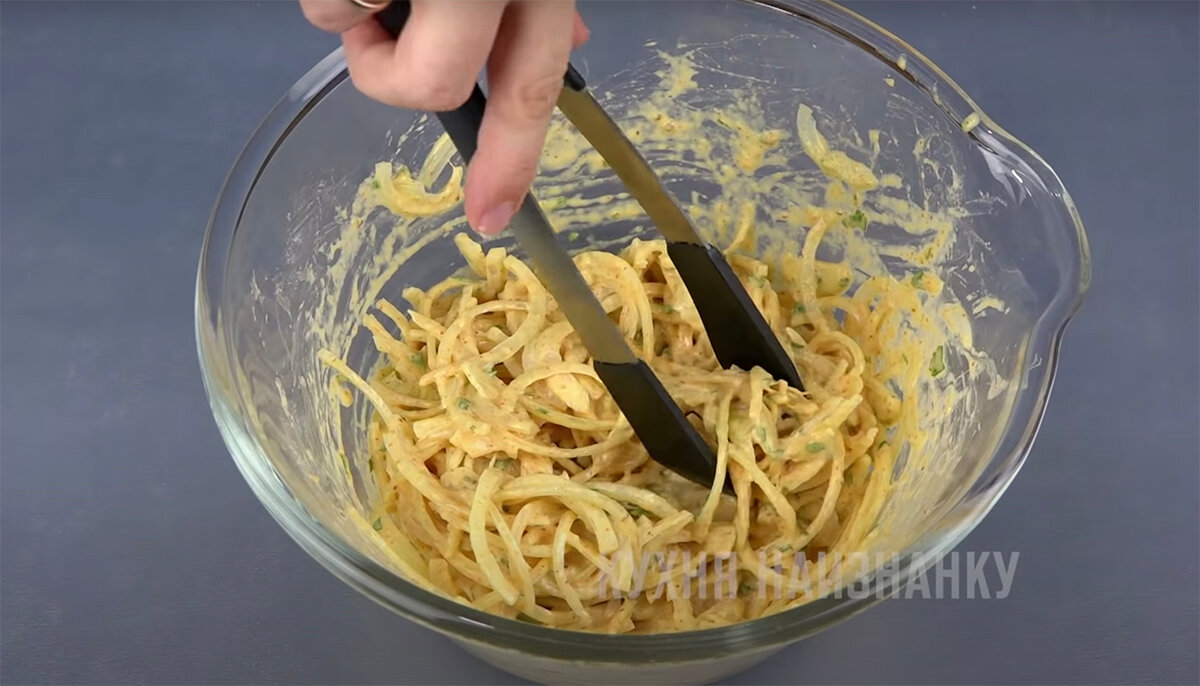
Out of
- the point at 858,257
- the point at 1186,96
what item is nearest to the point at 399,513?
the point at 858,257

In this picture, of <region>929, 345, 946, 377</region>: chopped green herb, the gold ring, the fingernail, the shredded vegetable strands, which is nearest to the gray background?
the shredded vegetable strands

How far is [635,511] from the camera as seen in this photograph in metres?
1.44

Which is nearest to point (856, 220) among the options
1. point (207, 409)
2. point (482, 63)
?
point (482, 63)

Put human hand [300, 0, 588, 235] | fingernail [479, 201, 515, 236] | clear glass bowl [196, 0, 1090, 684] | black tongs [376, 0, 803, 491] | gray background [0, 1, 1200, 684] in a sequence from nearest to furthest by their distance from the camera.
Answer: human hand [300, 0, 588, 235] → fingernail [479, 201, 515, 236] → clear glass bowl [196, 0, 1090, 684] → black tongs [376, 0, 803, 491] → gray background [0, 1, 1200, 684]

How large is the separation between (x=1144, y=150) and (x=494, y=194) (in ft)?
5.43

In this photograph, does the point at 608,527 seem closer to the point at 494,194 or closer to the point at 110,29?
the point at 494,194

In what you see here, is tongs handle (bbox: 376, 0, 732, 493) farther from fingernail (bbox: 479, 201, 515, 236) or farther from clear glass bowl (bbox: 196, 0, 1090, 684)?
clear glass bowl (bbox: 196, 0, 1090, 684)

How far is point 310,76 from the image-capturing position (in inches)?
58.1

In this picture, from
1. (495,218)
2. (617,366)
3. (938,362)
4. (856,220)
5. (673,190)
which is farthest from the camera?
(673,190)

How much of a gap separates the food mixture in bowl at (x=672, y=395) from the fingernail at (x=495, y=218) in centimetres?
47

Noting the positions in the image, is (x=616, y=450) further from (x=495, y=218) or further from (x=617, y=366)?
(x=495, y=218)

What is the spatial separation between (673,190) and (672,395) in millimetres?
433

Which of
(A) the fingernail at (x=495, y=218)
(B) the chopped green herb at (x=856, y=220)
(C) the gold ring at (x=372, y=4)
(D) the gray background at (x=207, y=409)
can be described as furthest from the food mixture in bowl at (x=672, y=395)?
(C) the gold ring at (x=372, y=4)

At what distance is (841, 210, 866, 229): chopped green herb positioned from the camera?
168cm
